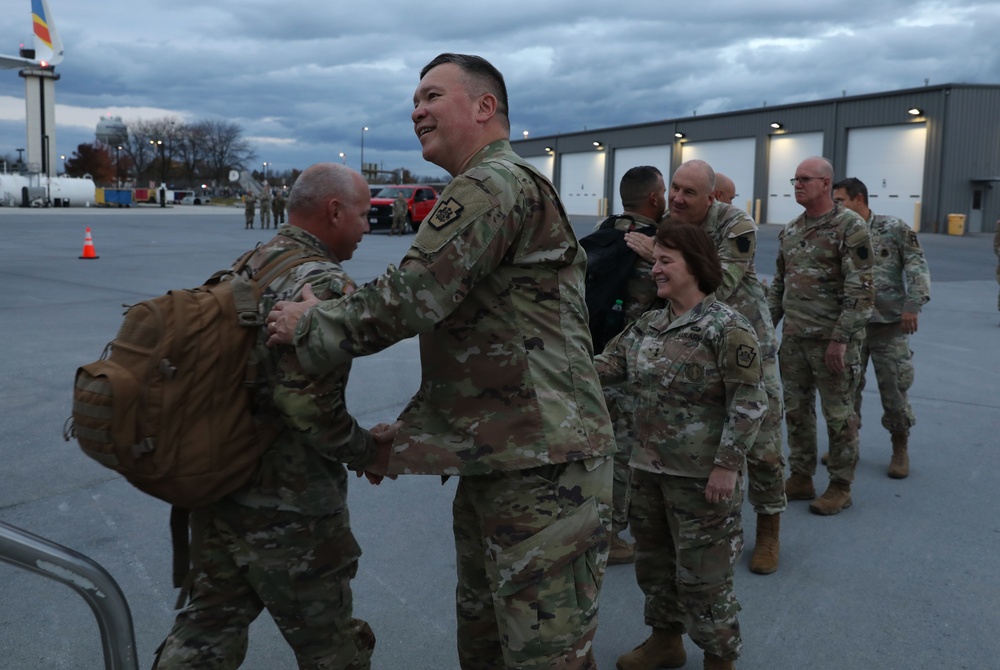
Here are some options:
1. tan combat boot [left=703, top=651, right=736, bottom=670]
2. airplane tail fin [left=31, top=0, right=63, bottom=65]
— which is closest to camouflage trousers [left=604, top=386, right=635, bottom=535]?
tan combat boot [left=703, top=651, right=736, bottom=670]

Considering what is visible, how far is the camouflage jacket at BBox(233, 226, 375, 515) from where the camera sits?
228 cm

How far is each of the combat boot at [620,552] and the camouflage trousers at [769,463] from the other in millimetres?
669

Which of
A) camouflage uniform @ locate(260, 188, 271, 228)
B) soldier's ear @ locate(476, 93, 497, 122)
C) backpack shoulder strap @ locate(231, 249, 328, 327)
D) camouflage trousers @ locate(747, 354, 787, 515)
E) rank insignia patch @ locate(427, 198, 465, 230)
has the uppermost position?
camouflage uniform @ locate(260, 188, 271, 228)

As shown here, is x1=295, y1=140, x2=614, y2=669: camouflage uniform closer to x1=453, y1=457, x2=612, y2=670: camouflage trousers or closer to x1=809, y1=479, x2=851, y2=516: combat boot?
x1=453, y1=457, x2=612, y2=670: camouflage trousers

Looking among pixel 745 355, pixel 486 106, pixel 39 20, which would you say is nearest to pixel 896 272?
pixel 745 355

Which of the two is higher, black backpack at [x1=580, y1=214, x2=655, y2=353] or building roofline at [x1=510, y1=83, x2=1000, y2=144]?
building roofline at [x1=510, y1=83, x2=1000, y2=144]

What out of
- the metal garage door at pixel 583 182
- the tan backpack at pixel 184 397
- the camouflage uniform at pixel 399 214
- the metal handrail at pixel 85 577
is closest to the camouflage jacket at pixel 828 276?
the tan backpack at pixel 184 397

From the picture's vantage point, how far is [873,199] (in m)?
36.9

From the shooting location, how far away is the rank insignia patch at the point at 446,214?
6.81ft

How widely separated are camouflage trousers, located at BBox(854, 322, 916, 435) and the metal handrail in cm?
512

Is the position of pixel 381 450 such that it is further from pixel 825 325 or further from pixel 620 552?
pixel 825 325

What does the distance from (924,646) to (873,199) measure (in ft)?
121

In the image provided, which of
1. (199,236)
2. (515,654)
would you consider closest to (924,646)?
(515,654)

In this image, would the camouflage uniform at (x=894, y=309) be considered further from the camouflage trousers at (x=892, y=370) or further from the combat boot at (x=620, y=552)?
the combat boot at (x=620, y=552)
